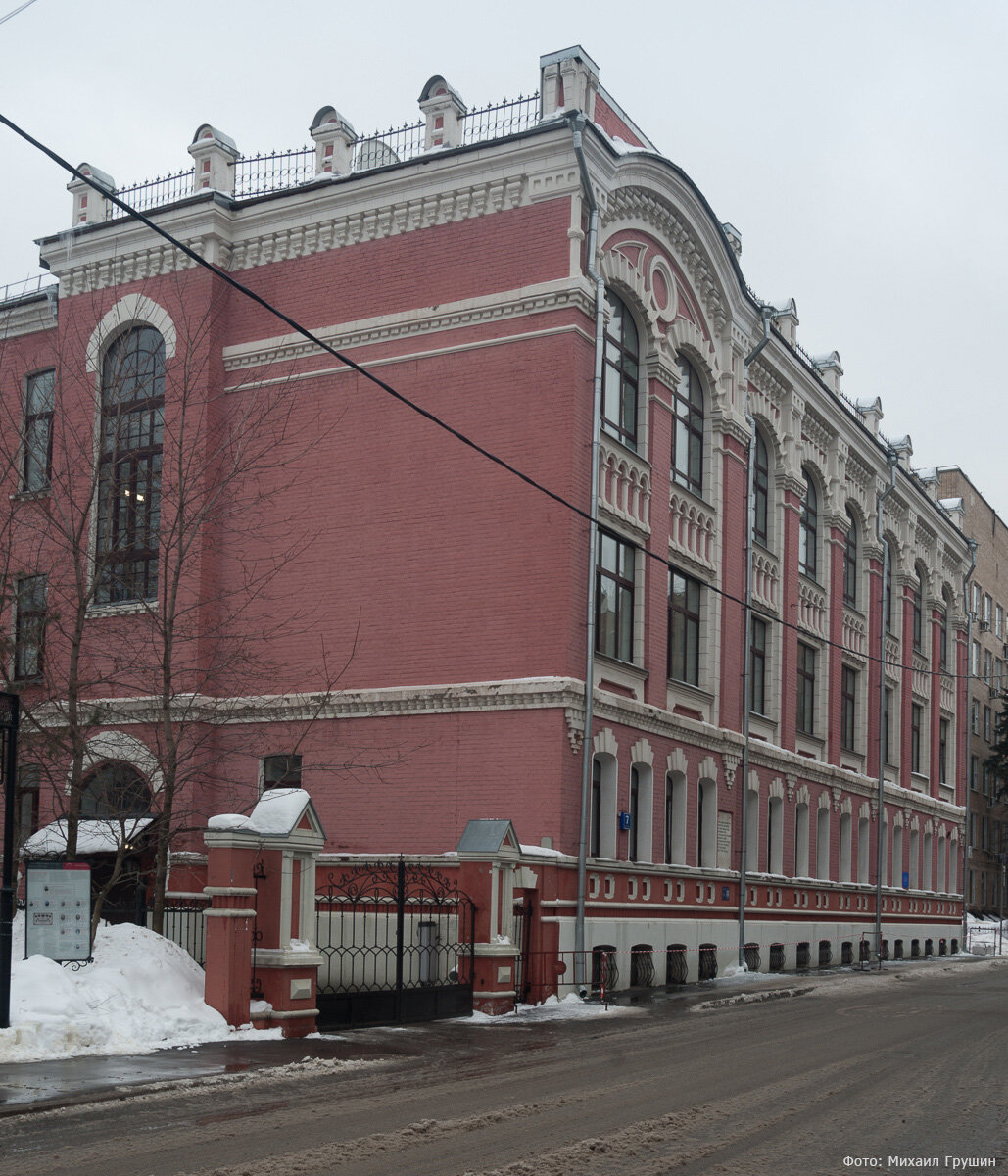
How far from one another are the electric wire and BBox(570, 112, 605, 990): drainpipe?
2.94 feet

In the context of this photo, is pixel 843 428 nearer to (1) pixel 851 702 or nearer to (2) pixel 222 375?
(1) pixel 851 702

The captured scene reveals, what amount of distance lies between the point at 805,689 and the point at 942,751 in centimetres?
1590

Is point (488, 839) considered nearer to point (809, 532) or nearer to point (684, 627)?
point (684, 627)

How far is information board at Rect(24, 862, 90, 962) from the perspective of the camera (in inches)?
595

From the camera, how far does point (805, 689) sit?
121ft

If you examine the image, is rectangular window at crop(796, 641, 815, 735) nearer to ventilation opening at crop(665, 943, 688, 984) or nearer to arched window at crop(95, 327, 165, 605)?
ventilation opening at crop(665, 943, 688, 984)

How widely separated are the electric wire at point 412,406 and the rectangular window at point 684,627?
0.40 metres

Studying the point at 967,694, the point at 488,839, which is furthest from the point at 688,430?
the point at 967,694

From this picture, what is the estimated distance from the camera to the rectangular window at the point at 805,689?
3625 cm

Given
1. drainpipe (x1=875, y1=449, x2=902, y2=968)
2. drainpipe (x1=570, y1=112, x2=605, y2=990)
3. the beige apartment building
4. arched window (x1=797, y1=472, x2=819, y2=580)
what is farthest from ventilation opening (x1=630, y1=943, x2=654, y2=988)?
the beige apartment building

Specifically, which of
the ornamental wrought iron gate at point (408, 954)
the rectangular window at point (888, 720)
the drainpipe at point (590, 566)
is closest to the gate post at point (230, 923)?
the ornamental wrought iron gate at point (408, 954)

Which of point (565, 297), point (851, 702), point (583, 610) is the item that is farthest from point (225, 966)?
point (851, 702)

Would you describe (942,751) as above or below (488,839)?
above

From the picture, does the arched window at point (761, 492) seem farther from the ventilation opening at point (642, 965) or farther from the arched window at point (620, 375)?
the ventilation opening at point (642, 965)
